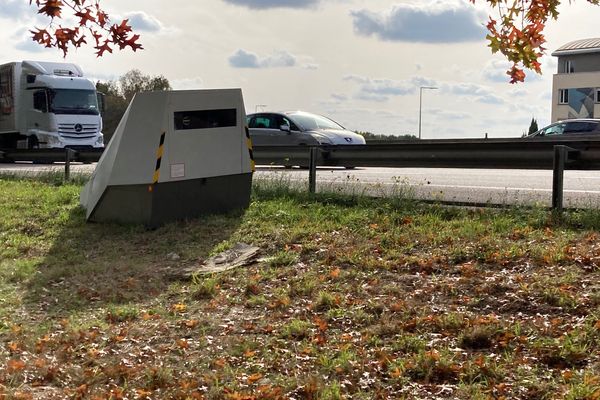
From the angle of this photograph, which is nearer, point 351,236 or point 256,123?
point 351,236

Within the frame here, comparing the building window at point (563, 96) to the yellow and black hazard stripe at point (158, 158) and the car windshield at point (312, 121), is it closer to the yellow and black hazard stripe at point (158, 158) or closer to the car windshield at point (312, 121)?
the car windshield at point (312, 121)

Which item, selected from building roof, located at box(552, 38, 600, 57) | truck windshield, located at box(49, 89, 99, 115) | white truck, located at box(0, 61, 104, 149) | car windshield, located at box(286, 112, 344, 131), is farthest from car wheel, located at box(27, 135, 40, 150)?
building roof, located at box(552, 38, 600, 57)

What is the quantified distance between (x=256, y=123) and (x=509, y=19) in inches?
599

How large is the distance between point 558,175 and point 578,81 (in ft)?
199

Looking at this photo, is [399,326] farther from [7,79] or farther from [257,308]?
[7,79]

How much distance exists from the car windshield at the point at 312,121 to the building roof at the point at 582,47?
51.3 m

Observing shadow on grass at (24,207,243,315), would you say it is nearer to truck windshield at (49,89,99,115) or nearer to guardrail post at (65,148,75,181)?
guardrail post at (65,148,75,181)

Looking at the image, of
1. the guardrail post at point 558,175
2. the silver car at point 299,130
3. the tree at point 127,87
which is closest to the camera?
the guardrail post at point 558,175

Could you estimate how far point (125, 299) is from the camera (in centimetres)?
604

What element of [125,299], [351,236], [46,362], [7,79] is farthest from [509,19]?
[7,79]

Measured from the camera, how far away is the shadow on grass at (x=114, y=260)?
6164 millimetres

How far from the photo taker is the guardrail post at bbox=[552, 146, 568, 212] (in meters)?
7.58

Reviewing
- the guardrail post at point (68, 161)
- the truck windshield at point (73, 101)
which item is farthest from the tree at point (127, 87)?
the guardrail post at point (68, 161)

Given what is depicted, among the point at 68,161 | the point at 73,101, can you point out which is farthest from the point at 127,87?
the point at 68,161
